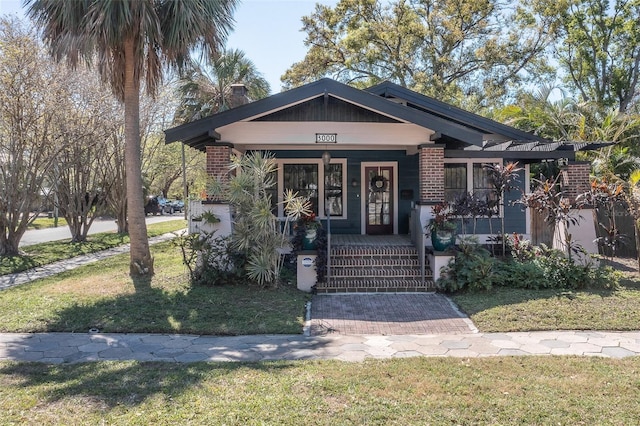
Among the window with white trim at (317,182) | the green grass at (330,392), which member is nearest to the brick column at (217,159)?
the window with white trim at (317,182)

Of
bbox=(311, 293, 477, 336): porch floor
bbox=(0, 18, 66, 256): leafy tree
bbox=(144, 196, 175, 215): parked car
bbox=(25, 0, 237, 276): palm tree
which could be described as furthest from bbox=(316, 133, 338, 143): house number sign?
bbox=(144, 196, 175, 215): parked car

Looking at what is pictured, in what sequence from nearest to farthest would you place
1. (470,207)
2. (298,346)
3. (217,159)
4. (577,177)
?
(298,346)
(470,207)
(217,159)
(577,177)

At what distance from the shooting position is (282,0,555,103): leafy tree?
23.4 metres

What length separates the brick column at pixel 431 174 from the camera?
30.9 feet

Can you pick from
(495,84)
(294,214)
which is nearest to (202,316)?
(294,214)

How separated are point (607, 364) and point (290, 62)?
23741mm

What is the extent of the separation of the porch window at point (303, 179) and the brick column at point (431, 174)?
11.4 feet

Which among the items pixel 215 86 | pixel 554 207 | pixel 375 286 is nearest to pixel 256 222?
pixel 375 286

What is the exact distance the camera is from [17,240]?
1311 centimetres

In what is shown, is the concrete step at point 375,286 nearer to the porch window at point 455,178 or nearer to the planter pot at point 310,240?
the planter pot at point 310,240

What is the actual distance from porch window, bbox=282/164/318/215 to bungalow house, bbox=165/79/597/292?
0.09 feet

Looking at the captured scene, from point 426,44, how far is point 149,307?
22026mm

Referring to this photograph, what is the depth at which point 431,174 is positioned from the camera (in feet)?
31.0

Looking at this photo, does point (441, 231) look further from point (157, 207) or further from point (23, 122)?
point (157, 207)
